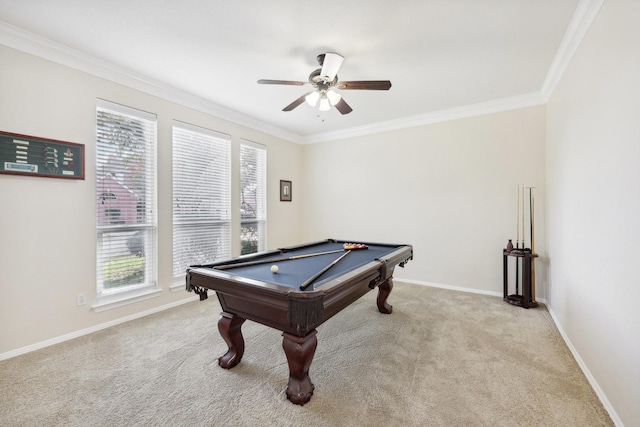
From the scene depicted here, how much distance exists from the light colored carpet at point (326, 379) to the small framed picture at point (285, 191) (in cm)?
267

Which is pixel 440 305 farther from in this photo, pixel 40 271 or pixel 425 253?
pixel 40 271

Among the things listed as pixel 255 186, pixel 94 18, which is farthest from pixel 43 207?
pixel 255 186

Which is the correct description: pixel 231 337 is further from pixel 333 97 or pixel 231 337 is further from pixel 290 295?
pixel 333 97

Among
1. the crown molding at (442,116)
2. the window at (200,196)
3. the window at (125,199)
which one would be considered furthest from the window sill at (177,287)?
the crown molding at (442,116)

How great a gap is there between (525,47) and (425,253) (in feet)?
8.95

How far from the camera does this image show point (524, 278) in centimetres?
313

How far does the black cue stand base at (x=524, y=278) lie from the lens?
122 inches

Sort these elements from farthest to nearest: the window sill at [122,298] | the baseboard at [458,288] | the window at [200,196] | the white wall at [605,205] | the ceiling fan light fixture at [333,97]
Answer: the baseboard at [458,288] < the window at [200,196] < the window sill at [122,298] < the ceiling fan light fixture at [333,97] < the white wall at [605,205]

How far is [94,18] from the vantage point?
2010 mm

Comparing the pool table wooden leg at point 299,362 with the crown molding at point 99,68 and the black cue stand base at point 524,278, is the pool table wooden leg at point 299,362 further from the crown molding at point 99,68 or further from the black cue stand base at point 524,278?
the crown molding at point 99,68

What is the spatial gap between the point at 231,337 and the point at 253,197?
2736 mm

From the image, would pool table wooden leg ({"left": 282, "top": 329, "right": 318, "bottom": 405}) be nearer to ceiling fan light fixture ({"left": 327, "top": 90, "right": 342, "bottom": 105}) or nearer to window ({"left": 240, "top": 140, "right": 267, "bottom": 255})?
ceiling fan light fixture ({"left": 327, "top": 90, "right": 342, "bottom": 105})

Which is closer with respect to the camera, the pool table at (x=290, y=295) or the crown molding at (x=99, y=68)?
the pool table at (x=290, y=295)

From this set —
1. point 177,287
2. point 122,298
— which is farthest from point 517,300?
point 122,298
